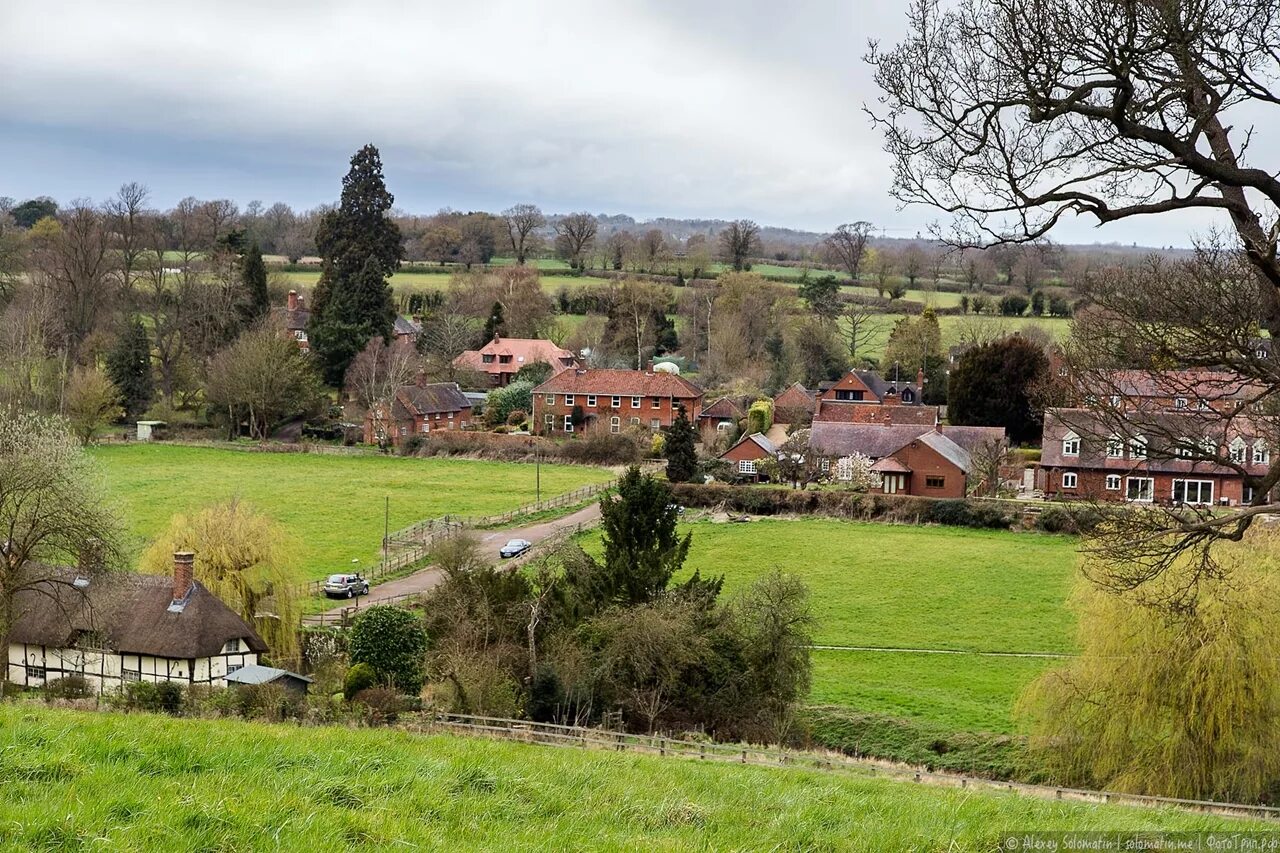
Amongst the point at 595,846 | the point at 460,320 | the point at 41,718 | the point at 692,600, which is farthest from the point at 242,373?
the point at 595,846

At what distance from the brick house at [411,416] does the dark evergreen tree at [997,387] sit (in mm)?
29262

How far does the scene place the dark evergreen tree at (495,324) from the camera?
91.4m

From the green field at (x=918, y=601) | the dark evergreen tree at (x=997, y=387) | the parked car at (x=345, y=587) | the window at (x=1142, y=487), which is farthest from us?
the dark evergreen tree at (x=997, y=387)

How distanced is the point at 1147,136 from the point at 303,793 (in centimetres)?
769

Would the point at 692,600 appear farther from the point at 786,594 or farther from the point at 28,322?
the point at 28,322

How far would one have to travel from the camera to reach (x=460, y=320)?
93125 millimetres

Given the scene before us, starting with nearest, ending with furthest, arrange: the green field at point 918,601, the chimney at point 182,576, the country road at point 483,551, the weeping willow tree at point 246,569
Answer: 1. the chimney at point 182,576
2. the green field at point 918,601
3. the weeping willow tree at point 246,569
4. the country road at point 483,551

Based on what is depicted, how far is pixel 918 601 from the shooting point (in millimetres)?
38094

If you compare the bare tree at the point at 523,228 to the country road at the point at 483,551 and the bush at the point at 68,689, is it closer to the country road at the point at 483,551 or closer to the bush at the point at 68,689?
the country road at the point at 483,551

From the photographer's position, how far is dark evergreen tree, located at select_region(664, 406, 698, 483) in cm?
5491

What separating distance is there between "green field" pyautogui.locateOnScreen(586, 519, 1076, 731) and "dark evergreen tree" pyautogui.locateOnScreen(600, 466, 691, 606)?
458 cm

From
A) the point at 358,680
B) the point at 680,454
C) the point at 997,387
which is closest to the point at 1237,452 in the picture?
the point at 358,680

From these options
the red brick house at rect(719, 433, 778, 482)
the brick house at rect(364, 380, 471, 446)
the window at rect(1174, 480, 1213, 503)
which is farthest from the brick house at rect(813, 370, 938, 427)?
the brick house at rect(364, 380, 471, 446)

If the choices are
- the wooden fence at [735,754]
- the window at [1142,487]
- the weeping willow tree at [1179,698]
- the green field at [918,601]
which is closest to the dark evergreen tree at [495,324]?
the green field at [918,601]
